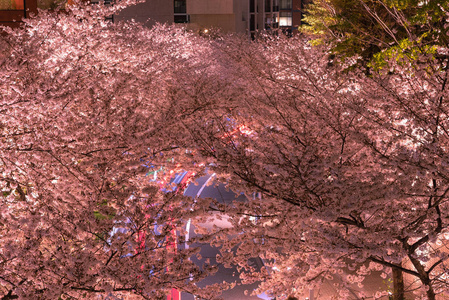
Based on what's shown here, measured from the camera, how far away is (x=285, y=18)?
7831 centimetres

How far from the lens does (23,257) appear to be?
5.18m

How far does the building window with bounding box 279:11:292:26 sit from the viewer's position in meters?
77.8

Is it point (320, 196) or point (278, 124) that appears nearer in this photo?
point (320, 196)

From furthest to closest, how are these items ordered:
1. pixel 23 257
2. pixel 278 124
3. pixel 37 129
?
pixel 278 124 < pixel 37 129 < pixel 23 257

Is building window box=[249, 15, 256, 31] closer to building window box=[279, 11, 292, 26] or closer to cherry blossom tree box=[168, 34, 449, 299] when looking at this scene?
building window box=[279, 11, 292, 26]

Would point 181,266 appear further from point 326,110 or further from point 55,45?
point 55,45

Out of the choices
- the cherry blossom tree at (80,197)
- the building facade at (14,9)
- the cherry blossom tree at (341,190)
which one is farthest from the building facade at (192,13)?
the cherry blossom tree at (341,190)

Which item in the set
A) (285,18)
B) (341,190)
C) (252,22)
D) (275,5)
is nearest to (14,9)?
(341,190)

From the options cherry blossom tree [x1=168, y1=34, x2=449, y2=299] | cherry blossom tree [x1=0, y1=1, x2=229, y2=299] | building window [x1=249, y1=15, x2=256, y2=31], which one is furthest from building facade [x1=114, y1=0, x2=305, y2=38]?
cherry blossom tree [x1=168, y1=34, x2=449, y2=299]

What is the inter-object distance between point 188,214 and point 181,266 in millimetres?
741

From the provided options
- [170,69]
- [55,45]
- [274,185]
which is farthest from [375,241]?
[170,69]

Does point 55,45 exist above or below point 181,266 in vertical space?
above

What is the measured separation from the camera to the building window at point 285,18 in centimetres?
7780

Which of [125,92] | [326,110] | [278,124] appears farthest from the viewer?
[125,92]
